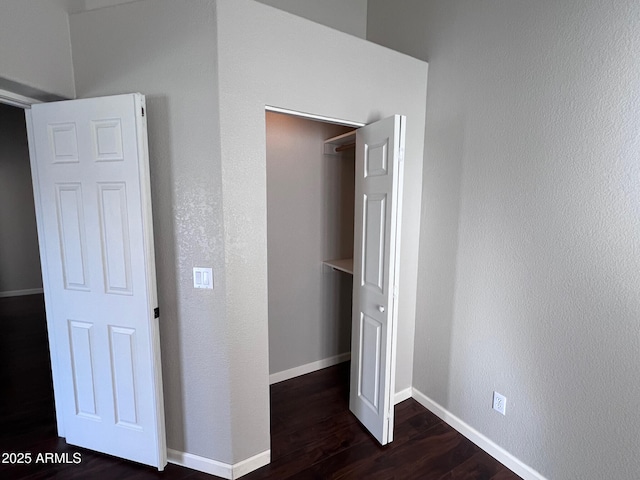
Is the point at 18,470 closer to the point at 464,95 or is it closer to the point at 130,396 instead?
the point at 130,396

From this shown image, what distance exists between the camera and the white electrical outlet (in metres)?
1.92

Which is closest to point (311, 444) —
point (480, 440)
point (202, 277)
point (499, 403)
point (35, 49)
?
point (480, 440)

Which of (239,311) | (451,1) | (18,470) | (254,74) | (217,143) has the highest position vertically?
(451,1)

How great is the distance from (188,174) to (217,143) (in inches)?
9.7

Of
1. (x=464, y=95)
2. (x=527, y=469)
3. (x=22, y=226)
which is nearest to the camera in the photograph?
(x=527, y=469)

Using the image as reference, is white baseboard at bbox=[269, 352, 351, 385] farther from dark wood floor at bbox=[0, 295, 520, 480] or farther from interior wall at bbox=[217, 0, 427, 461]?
interior wall at bbox=[217, 0, 427, 461]

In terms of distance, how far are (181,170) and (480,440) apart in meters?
2.53

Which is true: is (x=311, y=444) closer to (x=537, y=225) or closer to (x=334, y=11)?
(x=537, y=225)

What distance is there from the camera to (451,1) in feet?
6.97

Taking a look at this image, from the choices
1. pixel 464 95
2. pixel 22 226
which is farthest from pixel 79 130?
pixel 22 226

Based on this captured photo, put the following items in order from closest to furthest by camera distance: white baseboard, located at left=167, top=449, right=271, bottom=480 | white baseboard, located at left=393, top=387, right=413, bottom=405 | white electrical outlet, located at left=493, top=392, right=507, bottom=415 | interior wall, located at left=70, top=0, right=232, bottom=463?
interior wall, located at left=70, top=0, right=232, bottom=463
white baseboard, located at left=167, top=449, right=271, bottom=480
white electrical outlet, located at left=493, top=392, right=507, bottom=415
white baseboard, located at left=393, top=387, right=413, bottom=405

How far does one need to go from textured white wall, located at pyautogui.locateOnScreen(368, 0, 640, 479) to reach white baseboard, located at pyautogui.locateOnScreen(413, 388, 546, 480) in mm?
48

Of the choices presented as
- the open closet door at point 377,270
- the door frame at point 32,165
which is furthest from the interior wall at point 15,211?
the open closet door at point 377,270

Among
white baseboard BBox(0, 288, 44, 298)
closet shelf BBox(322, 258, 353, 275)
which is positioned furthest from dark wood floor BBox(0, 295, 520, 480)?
white baseboard BBox(0, 288, 44, 298)
